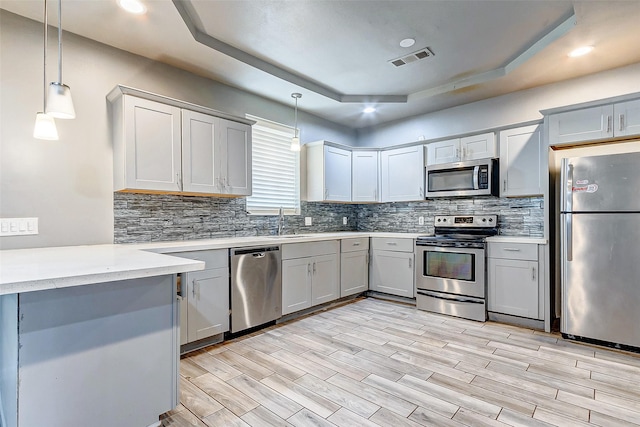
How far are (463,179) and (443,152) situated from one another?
47 cm

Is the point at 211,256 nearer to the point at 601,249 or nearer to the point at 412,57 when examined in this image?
the point at 412,57

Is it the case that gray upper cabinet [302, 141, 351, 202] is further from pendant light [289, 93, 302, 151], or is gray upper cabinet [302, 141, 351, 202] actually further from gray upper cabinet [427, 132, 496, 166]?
gray upper cabinet [427, 132, 496, 166]

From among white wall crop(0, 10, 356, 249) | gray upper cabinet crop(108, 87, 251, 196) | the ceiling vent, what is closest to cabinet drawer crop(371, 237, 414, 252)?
gray upper cabinet crop(108, 87, 251, 196)

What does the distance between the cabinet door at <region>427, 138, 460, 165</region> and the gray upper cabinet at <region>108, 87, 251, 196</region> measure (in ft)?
8.00

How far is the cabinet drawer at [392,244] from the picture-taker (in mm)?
4102

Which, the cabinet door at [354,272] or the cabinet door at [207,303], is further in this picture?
the cabinet door at [354,272]

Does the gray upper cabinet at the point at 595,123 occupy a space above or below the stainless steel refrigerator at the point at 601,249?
above

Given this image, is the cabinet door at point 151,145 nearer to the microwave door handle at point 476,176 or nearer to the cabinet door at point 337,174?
the cabinet door at point 337,174

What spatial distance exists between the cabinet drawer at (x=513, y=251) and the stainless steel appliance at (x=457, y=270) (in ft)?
0.32

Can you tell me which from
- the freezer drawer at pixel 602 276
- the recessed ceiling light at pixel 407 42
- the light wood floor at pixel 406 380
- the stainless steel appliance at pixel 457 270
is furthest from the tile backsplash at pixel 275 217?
the recessed ceiling light at pixel 407 42

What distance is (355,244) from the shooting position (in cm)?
427

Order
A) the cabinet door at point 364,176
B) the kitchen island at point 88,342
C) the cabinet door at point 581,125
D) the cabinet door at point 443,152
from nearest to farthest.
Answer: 1. the kitchen island at point 88,342
2. the cabinet door at point 581,125
3. the cabinet door at point 443,152
4. the cabinet door at point 364,176

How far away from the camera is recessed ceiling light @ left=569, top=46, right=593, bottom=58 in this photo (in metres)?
2.83

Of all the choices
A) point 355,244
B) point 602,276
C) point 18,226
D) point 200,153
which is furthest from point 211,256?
point 602,276
